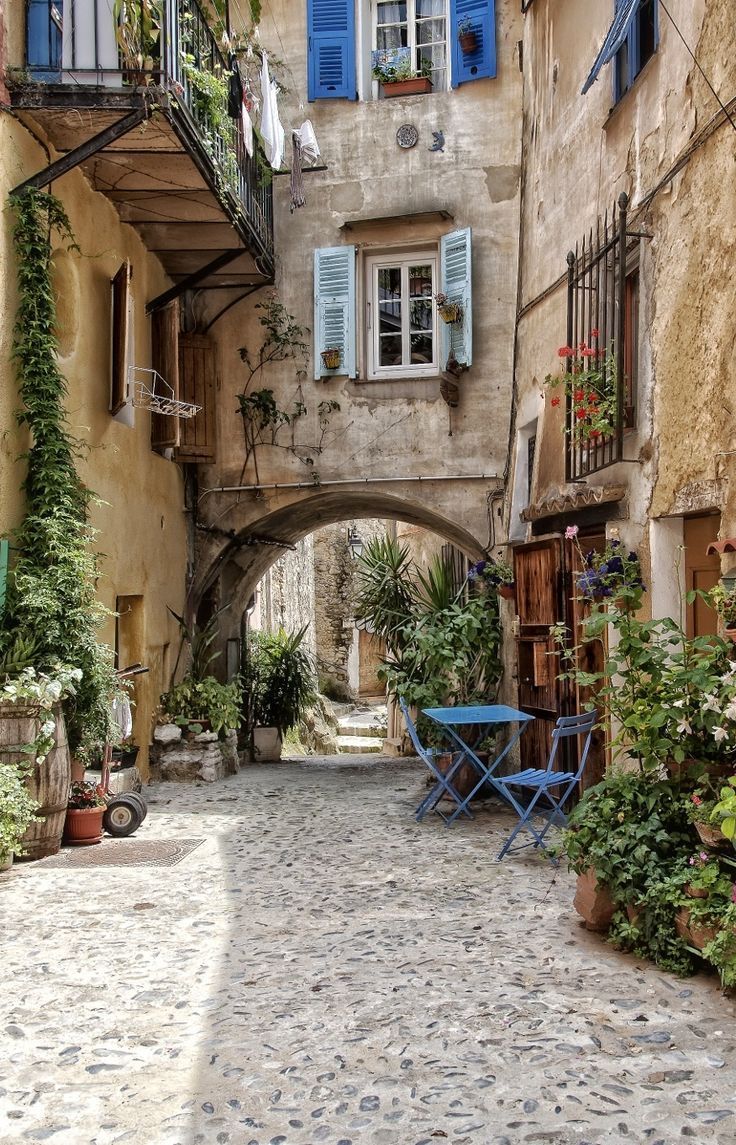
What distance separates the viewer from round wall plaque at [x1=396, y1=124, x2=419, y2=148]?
36.0 feet

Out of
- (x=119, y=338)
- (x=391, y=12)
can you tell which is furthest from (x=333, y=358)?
(x=391, y=12)

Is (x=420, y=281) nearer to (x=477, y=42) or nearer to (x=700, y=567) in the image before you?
(x=477, y=42)

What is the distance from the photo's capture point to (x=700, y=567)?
5.92 metres

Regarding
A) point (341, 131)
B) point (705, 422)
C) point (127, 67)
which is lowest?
point (705, 422)

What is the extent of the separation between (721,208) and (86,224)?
17.9ft

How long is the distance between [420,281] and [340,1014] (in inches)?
354

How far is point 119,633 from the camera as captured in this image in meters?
9.83

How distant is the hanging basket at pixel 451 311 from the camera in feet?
34.9

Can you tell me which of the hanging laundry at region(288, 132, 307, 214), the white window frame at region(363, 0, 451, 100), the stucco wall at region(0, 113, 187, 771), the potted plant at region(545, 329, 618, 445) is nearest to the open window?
the hanging laundry at region(288, 132, 307, 214)

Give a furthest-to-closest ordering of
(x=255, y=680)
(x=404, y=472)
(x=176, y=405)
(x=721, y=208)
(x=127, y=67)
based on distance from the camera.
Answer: (x=255, y=680)
(x=404, y=472)
(x=176, y=405)
(x=127, y=67)
(x=721, y=208)

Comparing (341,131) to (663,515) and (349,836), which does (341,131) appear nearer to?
(663,515)

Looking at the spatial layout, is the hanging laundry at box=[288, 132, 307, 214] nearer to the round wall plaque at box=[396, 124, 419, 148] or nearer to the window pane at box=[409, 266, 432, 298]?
the round wall plaque at box=[396, 124, 419, 148]

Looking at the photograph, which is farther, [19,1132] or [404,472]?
[404,472]

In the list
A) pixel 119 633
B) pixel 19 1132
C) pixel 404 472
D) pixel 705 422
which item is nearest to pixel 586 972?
pixel 19 1132
